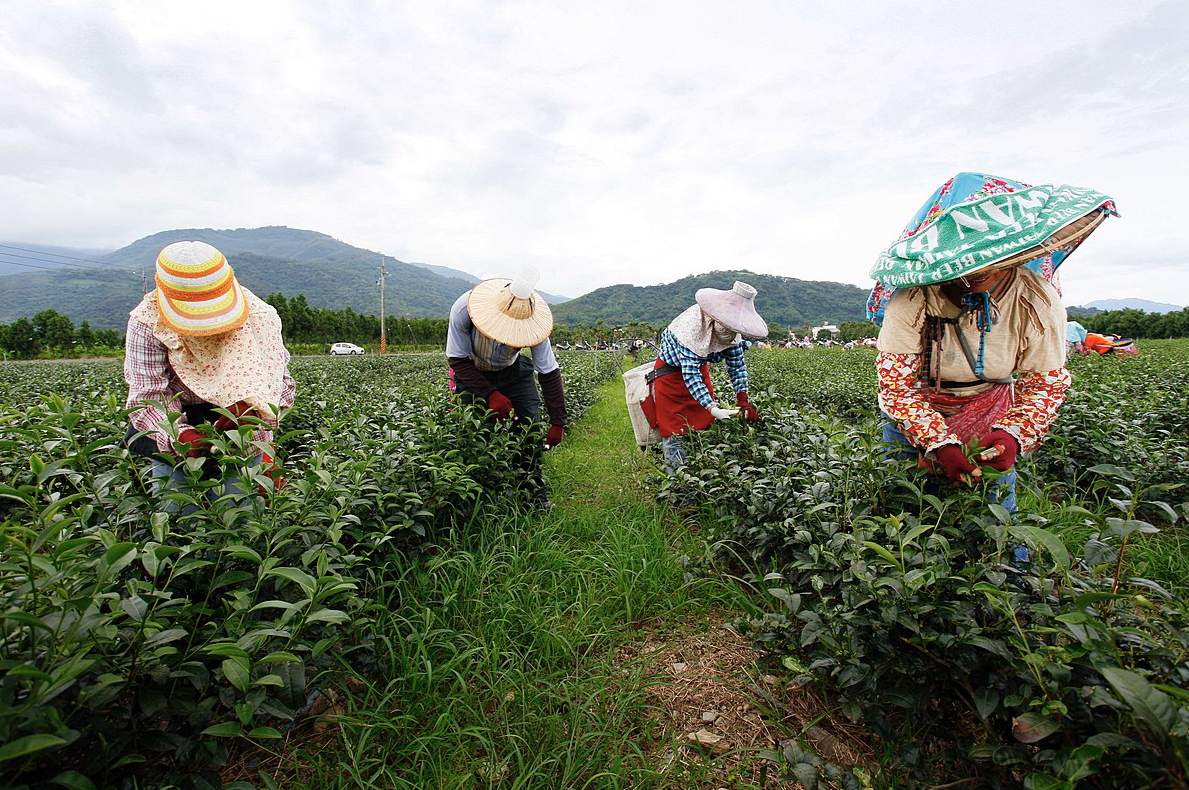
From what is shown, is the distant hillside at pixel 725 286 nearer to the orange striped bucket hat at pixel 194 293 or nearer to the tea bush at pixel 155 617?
the orange striped bucket hat at pixel 194 293

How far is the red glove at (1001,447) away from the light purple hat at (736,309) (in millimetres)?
1443

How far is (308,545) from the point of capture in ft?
4.64

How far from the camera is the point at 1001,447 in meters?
1.70

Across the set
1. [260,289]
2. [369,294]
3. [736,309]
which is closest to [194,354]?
[736,309]

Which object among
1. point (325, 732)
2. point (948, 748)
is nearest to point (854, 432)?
point (948, 748)

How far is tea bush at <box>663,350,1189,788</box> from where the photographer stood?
3.03 feet

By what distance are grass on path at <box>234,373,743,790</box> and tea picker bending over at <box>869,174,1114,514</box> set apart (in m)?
1.02

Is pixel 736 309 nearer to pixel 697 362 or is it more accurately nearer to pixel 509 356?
pixel 697 362

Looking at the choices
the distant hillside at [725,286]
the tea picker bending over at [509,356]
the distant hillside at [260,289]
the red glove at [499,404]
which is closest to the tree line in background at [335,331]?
the tea picker bending over at [509,356]

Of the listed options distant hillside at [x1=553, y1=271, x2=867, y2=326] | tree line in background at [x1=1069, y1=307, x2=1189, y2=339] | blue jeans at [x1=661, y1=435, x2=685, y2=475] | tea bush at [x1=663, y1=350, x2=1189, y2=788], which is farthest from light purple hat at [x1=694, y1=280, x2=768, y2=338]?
distant hillside at [x1=553, y1=271, x2=867, y2=326]

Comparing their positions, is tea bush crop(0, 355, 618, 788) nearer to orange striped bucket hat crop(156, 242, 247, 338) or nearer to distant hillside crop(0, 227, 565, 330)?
orange striped bucket hat crop(156, 242, 247, 338)

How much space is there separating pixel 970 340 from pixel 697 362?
5.66 feet

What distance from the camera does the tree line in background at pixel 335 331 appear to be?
25.5 meters

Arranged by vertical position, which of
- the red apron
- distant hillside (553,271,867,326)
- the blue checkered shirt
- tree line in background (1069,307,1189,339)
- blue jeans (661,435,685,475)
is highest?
distant hillside (553,271,867,326)
